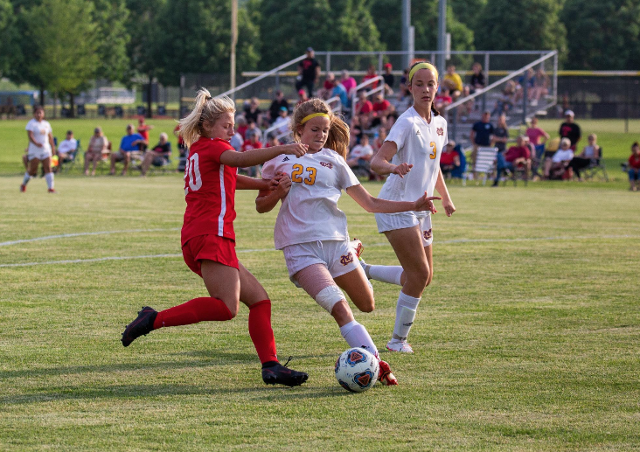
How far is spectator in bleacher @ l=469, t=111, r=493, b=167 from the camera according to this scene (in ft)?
85.6

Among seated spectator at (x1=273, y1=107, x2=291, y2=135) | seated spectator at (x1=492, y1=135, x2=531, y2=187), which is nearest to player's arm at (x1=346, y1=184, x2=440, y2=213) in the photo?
seated spectator at (x1=492, y1=135, x2=531, y2=187)

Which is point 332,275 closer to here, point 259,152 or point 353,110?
point 259,152

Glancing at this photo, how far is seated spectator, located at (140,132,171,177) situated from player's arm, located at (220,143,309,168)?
2330cm

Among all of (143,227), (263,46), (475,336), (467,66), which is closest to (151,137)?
(467,66)

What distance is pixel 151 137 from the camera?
5275 centimetres

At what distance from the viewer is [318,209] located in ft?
18.7

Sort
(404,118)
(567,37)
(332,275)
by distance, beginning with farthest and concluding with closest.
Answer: (567,37) < (404,118) < (332,275)

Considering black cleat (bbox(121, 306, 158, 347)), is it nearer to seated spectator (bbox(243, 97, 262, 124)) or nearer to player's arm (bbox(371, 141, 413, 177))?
player's arm (bbox(371, 141, 413, 177))

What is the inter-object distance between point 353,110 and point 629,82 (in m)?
21.4

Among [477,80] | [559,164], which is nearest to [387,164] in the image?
[559,164]

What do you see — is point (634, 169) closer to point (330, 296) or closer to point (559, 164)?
point (559, 164)

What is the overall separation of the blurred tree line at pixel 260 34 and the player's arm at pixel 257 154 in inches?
2809

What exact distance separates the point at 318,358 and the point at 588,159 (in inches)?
868

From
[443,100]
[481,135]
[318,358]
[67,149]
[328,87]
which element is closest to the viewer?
[318,358]
